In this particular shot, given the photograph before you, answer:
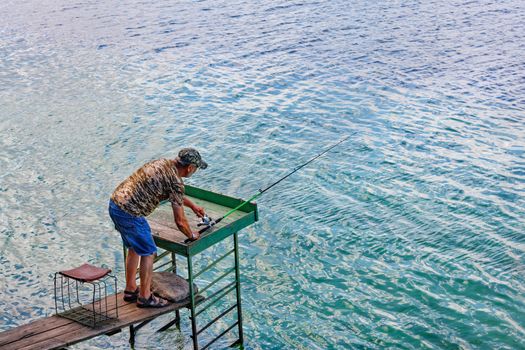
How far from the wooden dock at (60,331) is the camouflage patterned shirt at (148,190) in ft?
3.63

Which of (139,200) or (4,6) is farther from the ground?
(139,200)

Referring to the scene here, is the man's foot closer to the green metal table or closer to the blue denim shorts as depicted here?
the green metal table

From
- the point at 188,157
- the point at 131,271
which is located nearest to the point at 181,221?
the point at 188,157

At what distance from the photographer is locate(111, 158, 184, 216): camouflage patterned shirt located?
8125 mm

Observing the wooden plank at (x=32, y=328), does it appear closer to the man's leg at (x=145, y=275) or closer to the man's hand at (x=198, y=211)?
the man's leg at (x=145, y=275)

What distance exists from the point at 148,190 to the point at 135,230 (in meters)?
0.45

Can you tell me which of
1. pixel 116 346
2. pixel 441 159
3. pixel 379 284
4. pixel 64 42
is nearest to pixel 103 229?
pixel 116 346

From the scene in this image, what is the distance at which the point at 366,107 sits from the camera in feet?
65.5

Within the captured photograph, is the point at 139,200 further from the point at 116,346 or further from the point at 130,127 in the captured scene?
the point at 130,127

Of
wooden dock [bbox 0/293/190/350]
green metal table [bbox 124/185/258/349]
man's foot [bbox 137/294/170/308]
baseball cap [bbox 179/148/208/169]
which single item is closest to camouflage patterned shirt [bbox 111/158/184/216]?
baseball cap [bbox 179/148/208/169]

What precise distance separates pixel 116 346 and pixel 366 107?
1155cm

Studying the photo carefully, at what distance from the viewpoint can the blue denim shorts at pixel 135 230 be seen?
26.8 feet

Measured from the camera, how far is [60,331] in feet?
26.2

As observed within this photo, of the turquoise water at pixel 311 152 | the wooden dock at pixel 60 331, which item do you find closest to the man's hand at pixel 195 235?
the wooden dock at pixel 60 331
